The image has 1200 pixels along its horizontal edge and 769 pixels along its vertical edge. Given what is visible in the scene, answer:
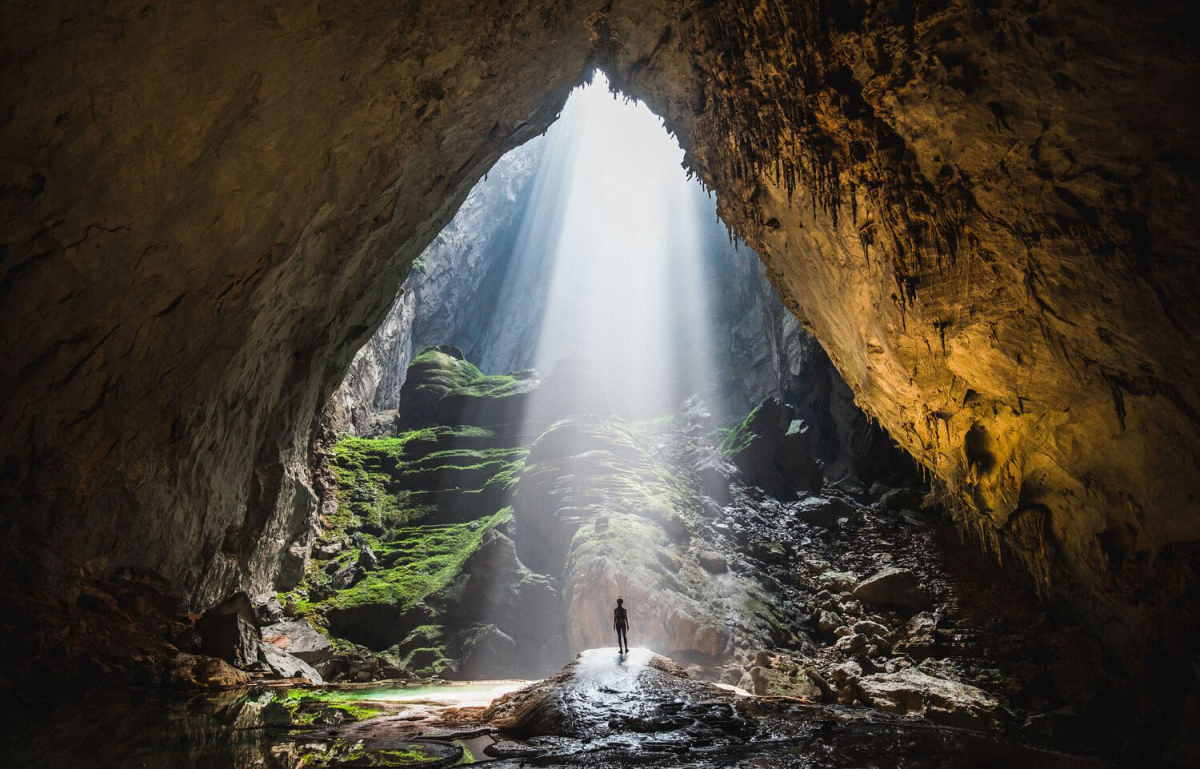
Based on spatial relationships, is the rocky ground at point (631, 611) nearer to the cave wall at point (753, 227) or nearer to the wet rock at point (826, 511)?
the wet rock at point (826, 511)

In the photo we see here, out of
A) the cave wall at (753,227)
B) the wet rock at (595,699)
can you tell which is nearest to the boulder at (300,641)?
the cave wall at (753,227)

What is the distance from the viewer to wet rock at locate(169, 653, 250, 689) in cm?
839

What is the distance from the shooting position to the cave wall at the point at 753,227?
6289mm

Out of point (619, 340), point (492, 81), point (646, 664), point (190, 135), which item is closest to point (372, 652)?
point (646, 664)

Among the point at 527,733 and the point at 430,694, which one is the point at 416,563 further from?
the point at 527,733

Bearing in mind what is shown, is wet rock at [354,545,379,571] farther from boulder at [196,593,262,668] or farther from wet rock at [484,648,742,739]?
wet rock at [484,648,742,739]

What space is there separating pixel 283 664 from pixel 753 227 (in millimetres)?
13737

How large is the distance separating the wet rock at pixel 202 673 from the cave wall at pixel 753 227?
1.89 metres

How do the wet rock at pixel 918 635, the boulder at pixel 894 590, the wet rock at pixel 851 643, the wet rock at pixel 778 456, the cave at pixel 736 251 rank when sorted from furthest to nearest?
the wet rock at pixel 778 456
the boulder at pixel 894 590
the wet rock at pixel 851 643
the wet rock at pixel 918 635
the cave at pixel 736 251

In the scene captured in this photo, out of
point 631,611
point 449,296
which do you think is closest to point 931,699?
point 631,611

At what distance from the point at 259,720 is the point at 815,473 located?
1157 inches

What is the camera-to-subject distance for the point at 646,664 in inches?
373

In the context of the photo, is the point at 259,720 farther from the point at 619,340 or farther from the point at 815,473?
the point at 619,340

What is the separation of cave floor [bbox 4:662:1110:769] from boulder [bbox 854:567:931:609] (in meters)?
9.56
